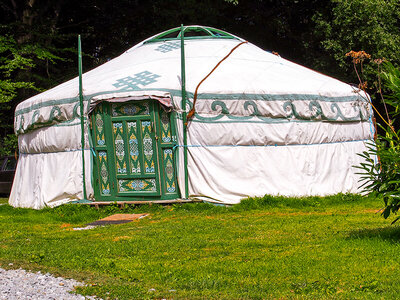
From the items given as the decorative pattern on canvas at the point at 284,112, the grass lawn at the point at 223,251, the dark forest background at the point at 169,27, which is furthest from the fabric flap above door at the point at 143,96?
the dark forest background at the point at 169,27

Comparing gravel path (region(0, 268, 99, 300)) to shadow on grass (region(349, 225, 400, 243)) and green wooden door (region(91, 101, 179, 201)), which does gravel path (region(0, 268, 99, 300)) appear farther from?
green wooden door (region(91, 101, 179, 201))

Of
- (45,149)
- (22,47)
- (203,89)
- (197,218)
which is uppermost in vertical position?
(22,47)

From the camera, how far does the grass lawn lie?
370cm

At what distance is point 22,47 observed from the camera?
14.0 m

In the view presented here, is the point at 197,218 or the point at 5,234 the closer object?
the point at 5,234

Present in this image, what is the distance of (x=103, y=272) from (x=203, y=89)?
15.1 feet

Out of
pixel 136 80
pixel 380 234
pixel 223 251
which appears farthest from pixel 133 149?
pixel 380 234

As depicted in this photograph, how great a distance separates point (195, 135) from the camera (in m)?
8.48

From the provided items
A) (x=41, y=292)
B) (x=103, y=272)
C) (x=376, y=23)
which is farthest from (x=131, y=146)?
(x=376, y=23)

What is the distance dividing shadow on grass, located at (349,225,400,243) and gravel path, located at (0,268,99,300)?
8.46 ft

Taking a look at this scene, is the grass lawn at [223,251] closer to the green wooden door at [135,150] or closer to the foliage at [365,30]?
the green wooden door at [135,150]

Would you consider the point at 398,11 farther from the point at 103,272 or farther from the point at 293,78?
the point at 103,272

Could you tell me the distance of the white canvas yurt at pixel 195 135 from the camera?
8.45 metres

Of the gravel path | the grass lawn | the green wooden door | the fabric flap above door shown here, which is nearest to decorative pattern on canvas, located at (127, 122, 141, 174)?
the green wooden door
